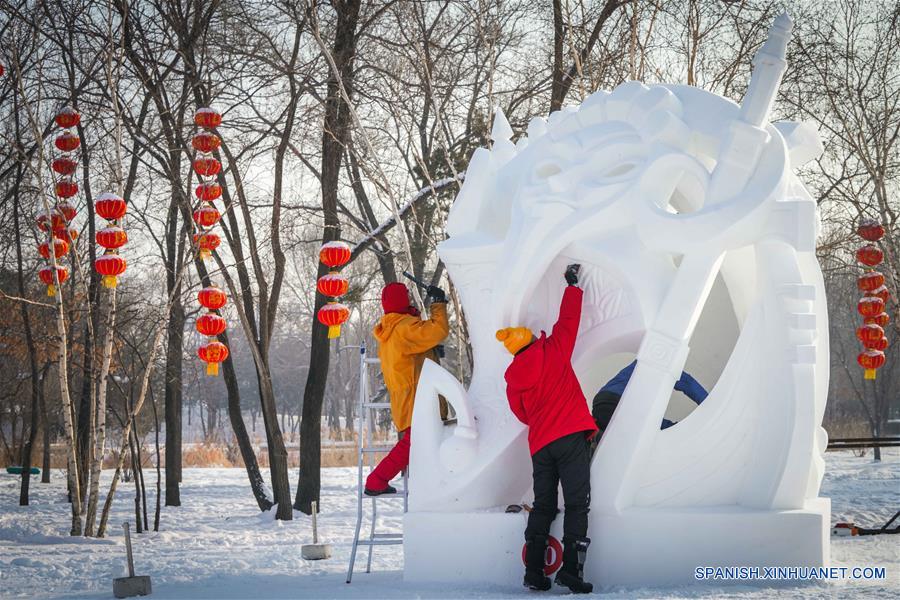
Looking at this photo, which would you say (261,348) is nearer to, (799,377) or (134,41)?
(134,41)

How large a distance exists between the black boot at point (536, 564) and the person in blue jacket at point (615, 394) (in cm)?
129

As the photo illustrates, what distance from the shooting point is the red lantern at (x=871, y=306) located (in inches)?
445

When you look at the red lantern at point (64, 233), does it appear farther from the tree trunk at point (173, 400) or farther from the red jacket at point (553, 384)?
the red jacket at point (553, 384)

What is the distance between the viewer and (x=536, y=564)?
5.70 meters

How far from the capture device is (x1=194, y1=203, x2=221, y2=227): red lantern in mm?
10891

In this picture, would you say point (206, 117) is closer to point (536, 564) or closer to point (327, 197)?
point (327, 197)

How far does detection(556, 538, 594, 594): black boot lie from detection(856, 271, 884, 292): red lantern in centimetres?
712

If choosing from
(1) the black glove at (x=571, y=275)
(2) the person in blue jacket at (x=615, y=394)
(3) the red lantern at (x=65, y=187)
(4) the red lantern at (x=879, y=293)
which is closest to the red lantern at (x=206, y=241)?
(3) the red lantern at (x=65, y=187)

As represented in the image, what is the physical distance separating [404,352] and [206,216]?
4.70m

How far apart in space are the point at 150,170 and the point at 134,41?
2.02 meters

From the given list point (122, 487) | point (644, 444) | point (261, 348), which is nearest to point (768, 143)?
point (644, 444)

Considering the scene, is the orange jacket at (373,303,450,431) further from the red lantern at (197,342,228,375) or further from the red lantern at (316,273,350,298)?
the red lantern at (197,342,228,375)

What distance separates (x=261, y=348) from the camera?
13.2 meters

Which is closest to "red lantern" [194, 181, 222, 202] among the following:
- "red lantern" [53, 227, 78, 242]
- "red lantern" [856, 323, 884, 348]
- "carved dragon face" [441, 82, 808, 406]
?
"red lantern" [53, 227, 78, 242]
